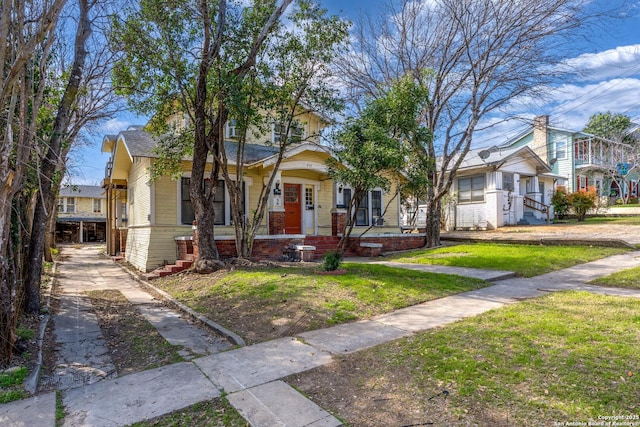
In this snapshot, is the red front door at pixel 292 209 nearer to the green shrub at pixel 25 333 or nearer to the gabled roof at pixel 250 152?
the gabled roof at pixel 250 152

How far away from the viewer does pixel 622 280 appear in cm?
758

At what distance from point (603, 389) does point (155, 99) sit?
1085 centimetres

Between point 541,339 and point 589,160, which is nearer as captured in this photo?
point 541,339

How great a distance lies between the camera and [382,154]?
7.82m

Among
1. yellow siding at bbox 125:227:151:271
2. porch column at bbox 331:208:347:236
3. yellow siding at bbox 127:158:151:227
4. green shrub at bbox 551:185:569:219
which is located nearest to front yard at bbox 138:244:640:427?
yellow siding at bbox 125:227:151:271

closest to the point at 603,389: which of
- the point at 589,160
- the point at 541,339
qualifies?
the point at 541,339

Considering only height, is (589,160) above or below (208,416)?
above

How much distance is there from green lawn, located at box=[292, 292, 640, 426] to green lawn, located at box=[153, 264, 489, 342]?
1.53m

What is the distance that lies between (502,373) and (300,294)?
13.0 feet

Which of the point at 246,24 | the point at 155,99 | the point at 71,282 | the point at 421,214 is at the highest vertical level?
the point at 246,24

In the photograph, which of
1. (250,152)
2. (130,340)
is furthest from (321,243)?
(130,340)

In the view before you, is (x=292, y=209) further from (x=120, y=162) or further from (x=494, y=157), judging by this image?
(x=494, y=157)

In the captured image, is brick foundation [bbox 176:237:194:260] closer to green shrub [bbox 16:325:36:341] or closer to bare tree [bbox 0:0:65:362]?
green shrub [bbox 16:325:36:341]

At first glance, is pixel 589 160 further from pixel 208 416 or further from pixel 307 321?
pixel 208 416
